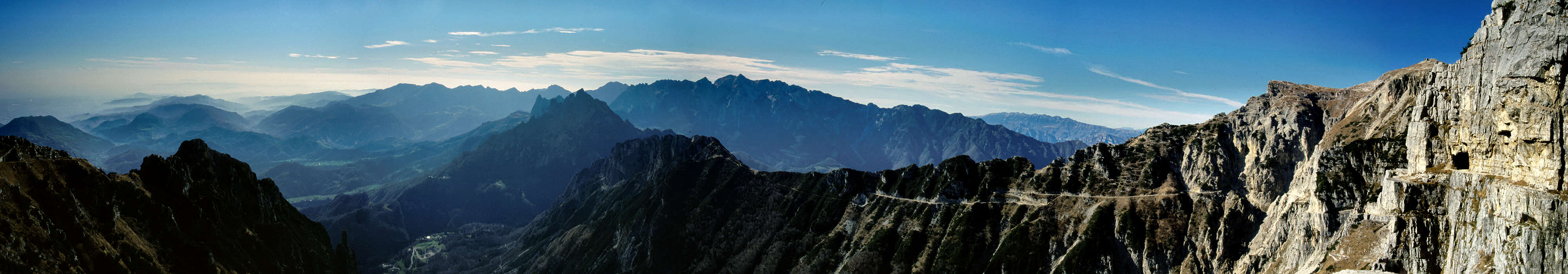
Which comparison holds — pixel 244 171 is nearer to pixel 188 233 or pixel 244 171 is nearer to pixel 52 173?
pixel 188 233

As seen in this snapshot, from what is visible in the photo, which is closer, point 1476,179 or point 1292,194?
point 1476,179

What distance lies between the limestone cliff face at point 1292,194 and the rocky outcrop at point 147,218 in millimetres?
118114

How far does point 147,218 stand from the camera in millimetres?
118250

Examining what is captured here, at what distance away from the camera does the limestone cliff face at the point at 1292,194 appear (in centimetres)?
5581

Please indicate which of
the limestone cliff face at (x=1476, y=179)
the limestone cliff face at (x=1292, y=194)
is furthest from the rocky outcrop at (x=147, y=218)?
the limestone cliff face at (x=1476, y=179)

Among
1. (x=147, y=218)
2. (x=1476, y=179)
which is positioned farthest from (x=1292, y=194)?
(x=147, y=218)

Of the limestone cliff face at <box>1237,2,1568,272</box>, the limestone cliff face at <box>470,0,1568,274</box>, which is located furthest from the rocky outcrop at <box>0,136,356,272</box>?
the limestone cliff face at <box>1237,2,1568,272</box>

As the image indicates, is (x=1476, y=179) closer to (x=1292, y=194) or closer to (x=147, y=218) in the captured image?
(x=1292, y=194)

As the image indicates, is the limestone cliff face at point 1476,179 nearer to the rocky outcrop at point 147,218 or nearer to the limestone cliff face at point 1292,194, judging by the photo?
the limestone cliff face at point 1292,194

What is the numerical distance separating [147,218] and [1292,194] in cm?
22421

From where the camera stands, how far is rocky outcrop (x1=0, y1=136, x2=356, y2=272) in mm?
94812

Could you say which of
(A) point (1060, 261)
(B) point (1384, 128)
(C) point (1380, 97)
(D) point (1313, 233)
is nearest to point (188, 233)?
(A) point (1060, 261)

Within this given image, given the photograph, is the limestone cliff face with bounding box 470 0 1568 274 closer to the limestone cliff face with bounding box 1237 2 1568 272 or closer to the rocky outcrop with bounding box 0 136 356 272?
the limestone cliff face with bounding box 1237 2 1568 272

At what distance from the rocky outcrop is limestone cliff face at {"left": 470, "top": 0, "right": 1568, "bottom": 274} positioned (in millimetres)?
118114
